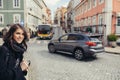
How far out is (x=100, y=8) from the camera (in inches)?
867

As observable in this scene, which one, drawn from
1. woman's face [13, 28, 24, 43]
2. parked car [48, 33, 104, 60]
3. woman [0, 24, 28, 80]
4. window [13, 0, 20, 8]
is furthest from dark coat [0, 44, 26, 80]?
window [13, 0, 20, 8]

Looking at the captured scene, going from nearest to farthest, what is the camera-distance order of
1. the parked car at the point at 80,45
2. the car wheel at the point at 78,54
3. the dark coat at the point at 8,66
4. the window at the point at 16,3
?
the dark coat at the point at 8,66 → the parked car at the point at 80,45 → the car wheel at the point at 78,54 → the window at the point at 16,3

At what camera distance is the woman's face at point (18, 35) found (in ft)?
8.34

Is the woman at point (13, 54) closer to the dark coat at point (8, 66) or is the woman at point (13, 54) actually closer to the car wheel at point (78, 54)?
the dark coat at point (8, 66)

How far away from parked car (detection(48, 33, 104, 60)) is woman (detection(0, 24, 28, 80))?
351 inches

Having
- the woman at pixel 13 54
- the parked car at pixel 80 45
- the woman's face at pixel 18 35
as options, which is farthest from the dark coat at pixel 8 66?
the parked car at pixel 80 45

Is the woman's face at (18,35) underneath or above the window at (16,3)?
underneath

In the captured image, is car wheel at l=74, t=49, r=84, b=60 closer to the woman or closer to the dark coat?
the woman

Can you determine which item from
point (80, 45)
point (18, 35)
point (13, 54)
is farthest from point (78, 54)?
point (13, 54)

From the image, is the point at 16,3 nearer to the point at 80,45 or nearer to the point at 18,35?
the point at 80,45

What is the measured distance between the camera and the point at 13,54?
237 centimetres

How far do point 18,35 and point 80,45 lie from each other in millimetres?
9253

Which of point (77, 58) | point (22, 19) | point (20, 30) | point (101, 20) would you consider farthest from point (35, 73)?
point (22, 19)

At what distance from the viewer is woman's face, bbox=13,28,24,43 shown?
A: 2541 millimetres
